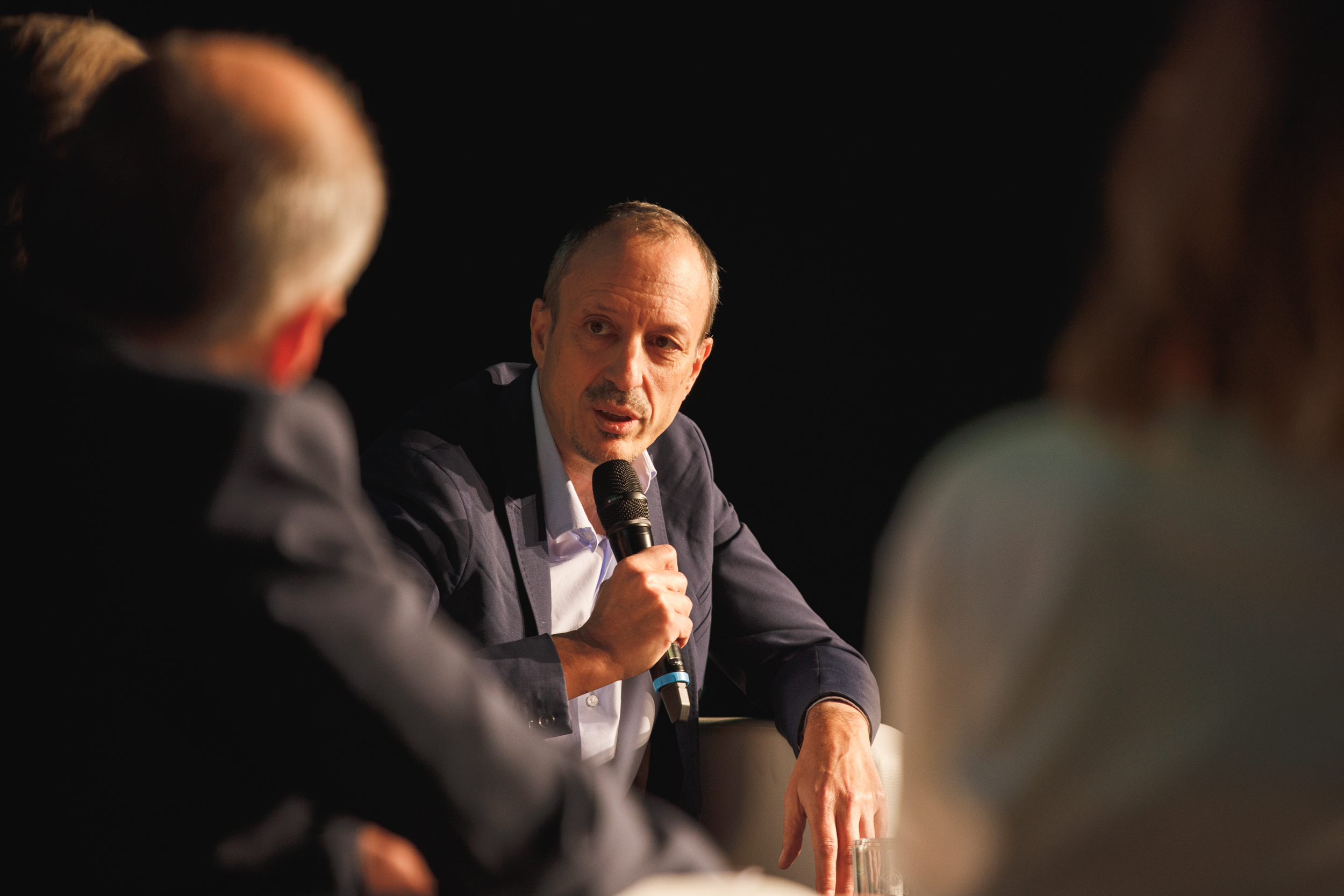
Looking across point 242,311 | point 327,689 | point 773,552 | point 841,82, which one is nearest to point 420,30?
point 841,82

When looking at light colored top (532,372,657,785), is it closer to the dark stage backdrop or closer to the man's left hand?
the man's left hand

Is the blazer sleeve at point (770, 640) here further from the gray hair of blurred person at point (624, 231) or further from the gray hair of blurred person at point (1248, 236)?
the gray hair of blurred person at point (1248, 236)

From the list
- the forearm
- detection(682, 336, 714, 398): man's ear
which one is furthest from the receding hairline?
the forearm

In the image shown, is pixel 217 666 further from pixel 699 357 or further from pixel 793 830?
pixel 699 357

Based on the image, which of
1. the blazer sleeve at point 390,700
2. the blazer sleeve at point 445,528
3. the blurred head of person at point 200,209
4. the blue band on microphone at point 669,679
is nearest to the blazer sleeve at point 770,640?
the blue band on microphone at point 669,679

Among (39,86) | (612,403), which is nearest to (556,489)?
(612,403)

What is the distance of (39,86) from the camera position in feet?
2.93

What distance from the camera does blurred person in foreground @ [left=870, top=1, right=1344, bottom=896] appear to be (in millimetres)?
542

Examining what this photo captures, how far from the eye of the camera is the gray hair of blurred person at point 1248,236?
0.55 m

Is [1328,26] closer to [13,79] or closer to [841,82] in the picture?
[13,79]

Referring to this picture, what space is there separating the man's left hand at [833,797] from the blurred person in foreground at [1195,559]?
41.9 inches

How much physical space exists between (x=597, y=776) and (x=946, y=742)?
0.22 metres

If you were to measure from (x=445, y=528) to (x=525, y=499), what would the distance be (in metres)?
0.20

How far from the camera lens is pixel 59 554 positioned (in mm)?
558
